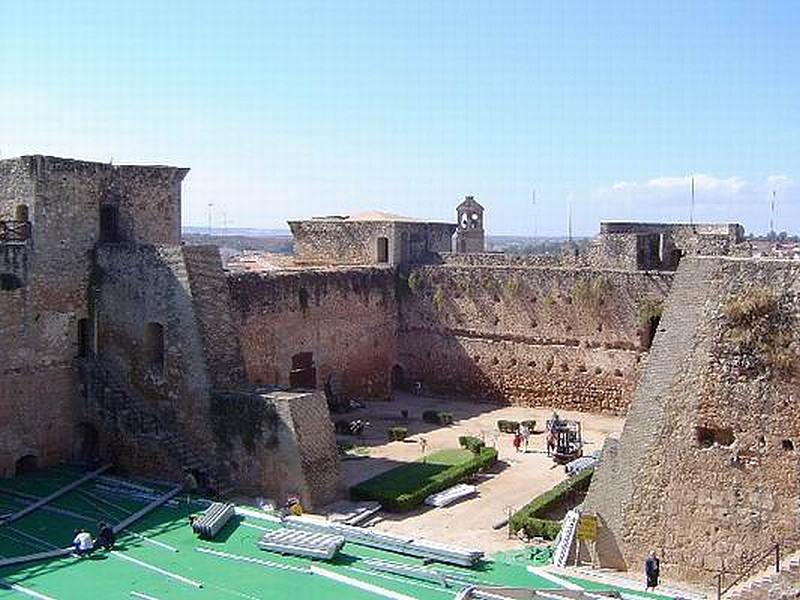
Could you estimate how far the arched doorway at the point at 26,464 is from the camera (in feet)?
77.8

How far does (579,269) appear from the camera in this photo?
108ft

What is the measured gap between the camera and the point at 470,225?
4616cm

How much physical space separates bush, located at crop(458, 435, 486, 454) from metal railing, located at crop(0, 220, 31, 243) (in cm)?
1229

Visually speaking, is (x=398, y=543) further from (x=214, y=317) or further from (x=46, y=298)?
(x=46, y=298)

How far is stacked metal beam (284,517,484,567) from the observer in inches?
683

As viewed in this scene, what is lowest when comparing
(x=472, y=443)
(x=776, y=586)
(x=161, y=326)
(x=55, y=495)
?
(x=55, y=495)

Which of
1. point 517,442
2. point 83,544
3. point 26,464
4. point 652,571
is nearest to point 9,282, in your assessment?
point 26,464

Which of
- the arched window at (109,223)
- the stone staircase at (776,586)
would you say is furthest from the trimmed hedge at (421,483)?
the arched window at (109,223)

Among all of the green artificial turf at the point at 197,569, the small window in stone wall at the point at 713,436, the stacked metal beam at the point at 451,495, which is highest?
the small window in stone wall at the point at 713,436

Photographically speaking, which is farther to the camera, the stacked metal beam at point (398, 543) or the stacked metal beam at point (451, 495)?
the stacked metal beam at point (451, 495)

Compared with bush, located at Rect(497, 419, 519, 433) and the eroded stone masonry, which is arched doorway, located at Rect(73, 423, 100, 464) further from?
bush, located at Rect(497, 419, 519, 433)

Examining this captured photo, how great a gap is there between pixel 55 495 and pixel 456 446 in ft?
35.6

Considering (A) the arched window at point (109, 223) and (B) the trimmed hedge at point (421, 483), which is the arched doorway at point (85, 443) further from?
(B) the trimmed hedge at point (421, 483)

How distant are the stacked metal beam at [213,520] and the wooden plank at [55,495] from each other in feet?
12.4
